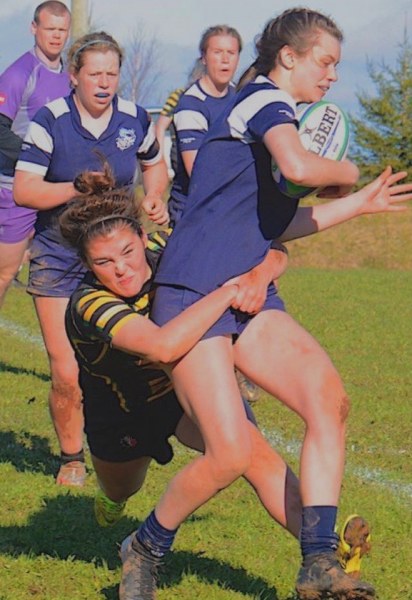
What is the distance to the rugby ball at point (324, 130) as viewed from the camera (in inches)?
181

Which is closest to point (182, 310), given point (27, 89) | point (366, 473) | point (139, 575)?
point (139, 575)

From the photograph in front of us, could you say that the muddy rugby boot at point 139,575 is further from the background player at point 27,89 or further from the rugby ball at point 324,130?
the background player at point 27,89

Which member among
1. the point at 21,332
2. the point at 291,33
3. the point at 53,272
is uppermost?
the point at 291,33

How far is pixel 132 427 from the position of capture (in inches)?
191

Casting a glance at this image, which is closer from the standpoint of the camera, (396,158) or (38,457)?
(38,457)

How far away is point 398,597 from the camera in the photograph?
473 cm

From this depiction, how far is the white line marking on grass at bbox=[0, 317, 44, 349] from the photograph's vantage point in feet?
39.0

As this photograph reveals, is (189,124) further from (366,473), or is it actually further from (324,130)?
(324,130)

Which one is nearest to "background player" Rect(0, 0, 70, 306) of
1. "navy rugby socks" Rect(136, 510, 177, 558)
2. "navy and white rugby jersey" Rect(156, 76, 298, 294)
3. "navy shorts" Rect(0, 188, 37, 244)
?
"navy shorts" Rect(0, 188, 37, 244)

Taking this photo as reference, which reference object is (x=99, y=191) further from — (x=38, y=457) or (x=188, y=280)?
(x=38, y=457)

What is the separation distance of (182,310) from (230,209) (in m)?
0.39

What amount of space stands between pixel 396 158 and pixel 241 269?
29.4 metres

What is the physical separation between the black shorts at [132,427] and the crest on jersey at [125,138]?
74.6 inches

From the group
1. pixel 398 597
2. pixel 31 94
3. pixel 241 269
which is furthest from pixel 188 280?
pixel 31 94
